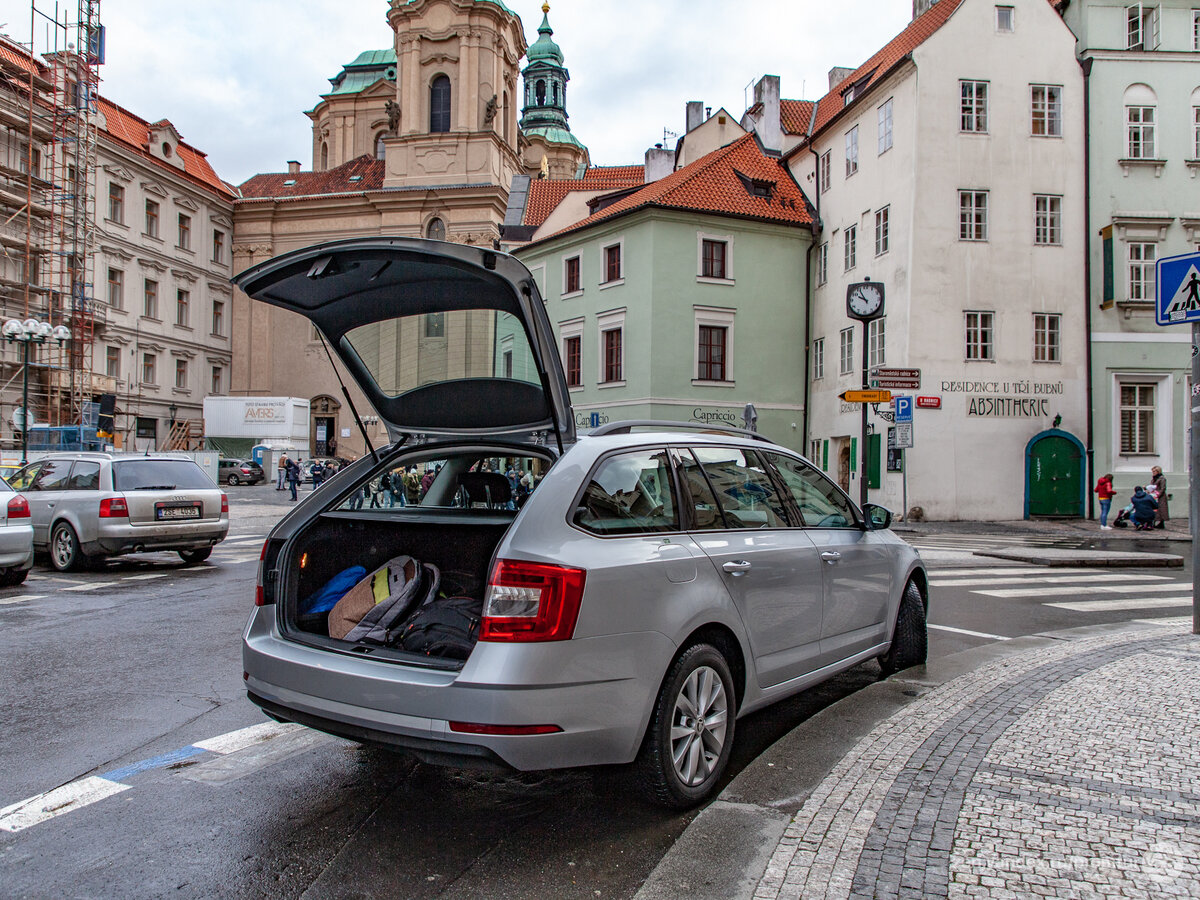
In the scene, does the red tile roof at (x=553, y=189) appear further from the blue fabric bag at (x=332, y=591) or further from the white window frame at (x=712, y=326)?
the blue fabric bag at (x=332, y=591)

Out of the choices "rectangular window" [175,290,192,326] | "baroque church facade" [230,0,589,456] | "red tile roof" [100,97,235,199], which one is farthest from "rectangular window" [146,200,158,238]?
"baroque church facade" [230,0,589,456]

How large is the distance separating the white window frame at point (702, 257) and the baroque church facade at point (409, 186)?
24.1m

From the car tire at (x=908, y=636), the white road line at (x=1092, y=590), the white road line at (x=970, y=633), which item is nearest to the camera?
the car tire at (x=908, y=636)

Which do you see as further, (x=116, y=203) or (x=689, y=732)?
(x=116, y=203)

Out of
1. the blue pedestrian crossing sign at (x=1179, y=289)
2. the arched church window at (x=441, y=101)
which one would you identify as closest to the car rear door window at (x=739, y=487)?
the blue pedestrian crossing sign at (x=1179, y=289)

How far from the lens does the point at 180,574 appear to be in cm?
1217

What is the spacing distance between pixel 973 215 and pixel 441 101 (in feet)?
133

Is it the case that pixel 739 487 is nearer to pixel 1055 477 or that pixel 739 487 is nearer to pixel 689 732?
pixel 689 732

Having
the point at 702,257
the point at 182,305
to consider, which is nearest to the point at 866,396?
the point at 702,257

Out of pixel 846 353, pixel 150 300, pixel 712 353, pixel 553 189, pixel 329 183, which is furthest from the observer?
pixel 329 183

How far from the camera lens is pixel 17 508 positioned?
10234 millimetres

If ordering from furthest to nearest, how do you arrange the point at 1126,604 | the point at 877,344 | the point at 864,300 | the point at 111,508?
1. the point at 877,344
2. the point at 864,300
3. the point at 111,508
4. the point at 1126,604

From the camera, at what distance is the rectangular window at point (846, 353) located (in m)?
28.7

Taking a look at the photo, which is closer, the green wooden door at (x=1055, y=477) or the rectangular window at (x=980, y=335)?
the green wooden door at (x=1055, y=477)
